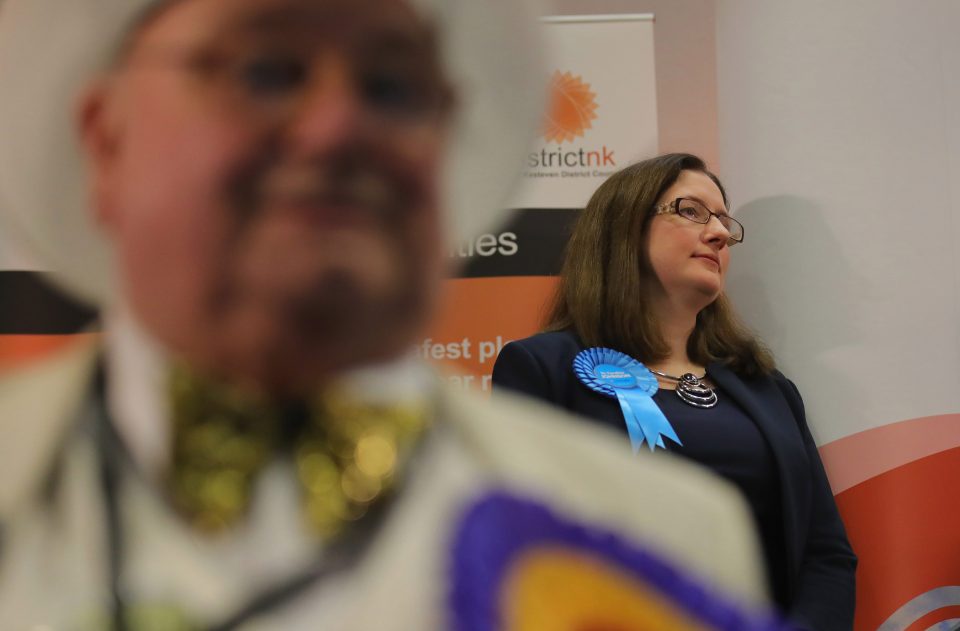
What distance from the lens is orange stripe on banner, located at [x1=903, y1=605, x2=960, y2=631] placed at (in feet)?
5.43

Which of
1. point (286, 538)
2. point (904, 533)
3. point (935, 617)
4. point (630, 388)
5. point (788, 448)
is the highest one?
point (286, 538)

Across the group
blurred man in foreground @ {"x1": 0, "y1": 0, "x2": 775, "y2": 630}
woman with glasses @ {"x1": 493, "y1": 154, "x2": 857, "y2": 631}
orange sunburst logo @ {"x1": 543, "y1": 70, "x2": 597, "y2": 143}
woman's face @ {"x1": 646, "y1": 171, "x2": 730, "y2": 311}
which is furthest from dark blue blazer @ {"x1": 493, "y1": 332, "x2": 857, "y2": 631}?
orange sunburst logo @ {"x1": 543, "y1": 70, "x2": 597, "y2": 143}

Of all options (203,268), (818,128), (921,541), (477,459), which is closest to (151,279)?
(203,268)

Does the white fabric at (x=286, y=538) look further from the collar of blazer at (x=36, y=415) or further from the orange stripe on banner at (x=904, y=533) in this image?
the orange stripe on banner at (x=904, y=533)

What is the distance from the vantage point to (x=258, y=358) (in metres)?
0.31

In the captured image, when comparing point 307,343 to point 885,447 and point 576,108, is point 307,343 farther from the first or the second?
point 885,447

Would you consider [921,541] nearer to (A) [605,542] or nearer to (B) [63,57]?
(A) [605,542]

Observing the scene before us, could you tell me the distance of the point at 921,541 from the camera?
5.48 ft

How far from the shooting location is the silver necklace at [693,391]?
1.04 meters

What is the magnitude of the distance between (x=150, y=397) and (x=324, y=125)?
0.35 feet

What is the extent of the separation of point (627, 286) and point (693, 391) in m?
0.17

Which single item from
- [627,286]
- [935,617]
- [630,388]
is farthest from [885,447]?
[630,388]

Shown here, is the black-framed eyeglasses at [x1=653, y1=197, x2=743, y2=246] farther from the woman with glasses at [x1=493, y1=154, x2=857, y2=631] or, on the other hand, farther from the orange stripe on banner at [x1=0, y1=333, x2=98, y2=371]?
the orange stripe on banner at [x1=0, y1=333, x2=98, y2=371]

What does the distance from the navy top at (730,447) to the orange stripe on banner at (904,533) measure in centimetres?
65
